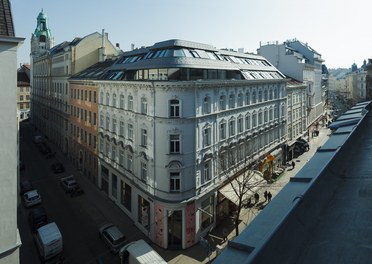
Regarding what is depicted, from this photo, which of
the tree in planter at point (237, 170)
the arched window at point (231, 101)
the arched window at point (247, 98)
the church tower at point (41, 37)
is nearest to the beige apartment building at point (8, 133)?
the tree in planter at point (237, 170)

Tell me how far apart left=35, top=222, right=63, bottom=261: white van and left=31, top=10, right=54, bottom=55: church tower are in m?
62.9

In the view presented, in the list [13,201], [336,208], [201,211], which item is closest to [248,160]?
[201,211]

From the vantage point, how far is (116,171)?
31359mm

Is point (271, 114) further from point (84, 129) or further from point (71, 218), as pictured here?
point (71, 218)

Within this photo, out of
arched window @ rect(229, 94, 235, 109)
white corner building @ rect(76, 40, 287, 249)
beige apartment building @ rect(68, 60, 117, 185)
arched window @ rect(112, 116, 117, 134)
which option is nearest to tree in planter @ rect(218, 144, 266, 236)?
white corner building @ rect(76, 40, 287, 249)

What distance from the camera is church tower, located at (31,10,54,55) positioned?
247 feet

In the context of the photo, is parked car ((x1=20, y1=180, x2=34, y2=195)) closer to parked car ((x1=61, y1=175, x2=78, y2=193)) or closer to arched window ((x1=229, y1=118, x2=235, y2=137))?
parked car ((x1=61, y1=175, x2=78, y2=193))

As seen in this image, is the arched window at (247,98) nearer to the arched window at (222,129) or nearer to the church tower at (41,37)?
the arched window at (222,129)

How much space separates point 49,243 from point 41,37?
229ft

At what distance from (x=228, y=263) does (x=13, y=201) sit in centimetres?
1103

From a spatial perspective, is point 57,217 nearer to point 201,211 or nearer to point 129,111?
point 129,111

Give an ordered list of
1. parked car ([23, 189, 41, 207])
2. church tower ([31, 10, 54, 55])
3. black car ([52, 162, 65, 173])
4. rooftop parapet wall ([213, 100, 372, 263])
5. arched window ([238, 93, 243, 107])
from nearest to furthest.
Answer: rooftop parapet wall ([213, 100, 372, 263]), parked car ([23, 189, 41, 207]), arched window ([238, 93, 243, 107]), black car ([52, 162, 65, 173]), church tower ([31, 10, 54, 55])

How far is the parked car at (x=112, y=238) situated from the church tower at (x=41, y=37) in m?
63.6

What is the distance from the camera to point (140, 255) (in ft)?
63.7
